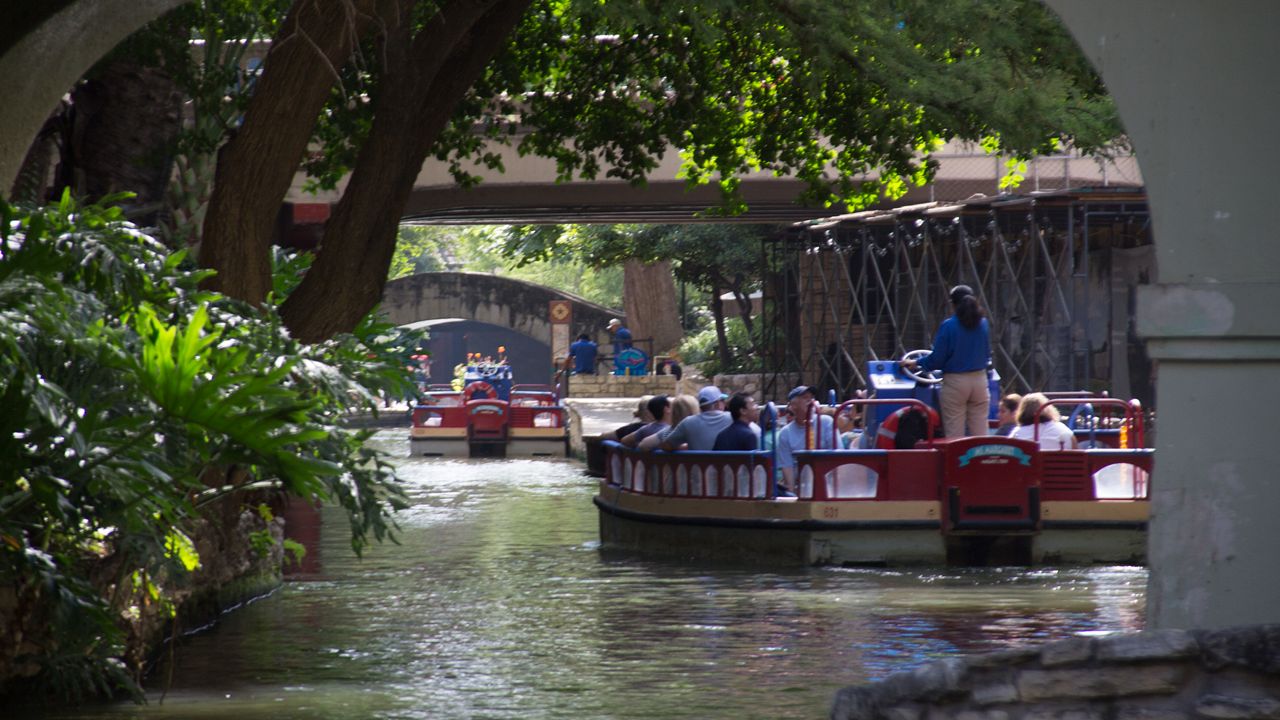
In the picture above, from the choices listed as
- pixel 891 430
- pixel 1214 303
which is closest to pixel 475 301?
pixel 891 430

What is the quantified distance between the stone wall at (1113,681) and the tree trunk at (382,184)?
23.5 feet

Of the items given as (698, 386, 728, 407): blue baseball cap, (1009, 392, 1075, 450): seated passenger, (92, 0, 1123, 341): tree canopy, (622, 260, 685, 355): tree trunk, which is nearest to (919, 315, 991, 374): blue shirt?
(1009, 392, 1075, 450): seated passenger

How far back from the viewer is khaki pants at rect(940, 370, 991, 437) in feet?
51.2

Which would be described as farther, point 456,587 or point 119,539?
point 456,587

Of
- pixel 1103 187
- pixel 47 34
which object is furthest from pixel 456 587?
pixel 1103 187

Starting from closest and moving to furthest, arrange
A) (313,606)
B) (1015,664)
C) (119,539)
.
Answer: (1015,664)
(119,539)
(313,606)

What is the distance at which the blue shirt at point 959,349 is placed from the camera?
14977 millimetres

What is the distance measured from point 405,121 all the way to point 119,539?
493 cm

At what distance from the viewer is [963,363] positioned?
15359 millimetres

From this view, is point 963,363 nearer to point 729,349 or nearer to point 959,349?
point 959,349

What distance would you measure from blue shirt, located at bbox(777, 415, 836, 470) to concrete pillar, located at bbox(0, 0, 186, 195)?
314 inches

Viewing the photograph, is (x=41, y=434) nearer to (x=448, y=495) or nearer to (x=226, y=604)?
(x=226, y=604)

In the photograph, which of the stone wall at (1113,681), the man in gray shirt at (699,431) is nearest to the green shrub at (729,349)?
the man in gray shirt at (699,431)

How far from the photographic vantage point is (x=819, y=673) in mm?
10094
